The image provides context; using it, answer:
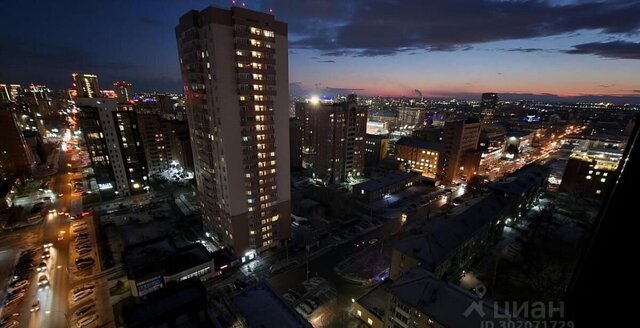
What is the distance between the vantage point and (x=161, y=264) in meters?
44.3

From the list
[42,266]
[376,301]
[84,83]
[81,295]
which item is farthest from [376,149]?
[84,83]

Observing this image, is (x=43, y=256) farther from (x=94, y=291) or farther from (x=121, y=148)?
(x=121, y=148)

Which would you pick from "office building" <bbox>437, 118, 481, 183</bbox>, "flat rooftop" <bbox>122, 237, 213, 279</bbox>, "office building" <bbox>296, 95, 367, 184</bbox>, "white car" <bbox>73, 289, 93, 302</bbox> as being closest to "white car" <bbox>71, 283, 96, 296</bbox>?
"white car" <bbox>73, 289, 93, 302</bbox>

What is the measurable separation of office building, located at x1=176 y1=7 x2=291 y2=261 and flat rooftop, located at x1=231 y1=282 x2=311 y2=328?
1609 centimetres

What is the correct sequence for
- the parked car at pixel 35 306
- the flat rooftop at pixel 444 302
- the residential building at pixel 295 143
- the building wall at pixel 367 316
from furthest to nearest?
the residential building at pixel 295 143 → the parked car at pixel 35 306 → the building wall at pixel 367 316 → the flat rooftop at pixel 444 302

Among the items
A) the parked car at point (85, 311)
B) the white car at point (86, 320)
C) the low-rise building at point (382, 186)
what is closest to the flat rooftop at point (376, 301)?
the low-rise building at point (382, 186)

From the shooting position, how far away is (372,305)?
3781cm

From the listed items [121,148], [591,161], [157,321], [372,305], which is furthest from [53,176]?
[591,161]

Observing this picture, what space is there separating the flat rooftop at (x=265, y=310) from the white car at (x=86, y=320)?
23.9 m

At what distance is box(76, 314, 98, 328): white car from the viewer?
38.5 m

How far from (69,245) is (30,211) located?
2673cm

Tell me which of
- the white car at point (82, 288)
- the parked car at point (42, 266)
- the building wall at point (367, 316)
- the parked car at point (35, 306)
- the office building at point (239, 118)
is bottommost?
the parked car at point (35, 306)

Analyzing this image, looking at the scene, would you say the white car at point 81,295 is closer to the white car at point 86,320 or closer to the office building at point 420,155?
the white car at point 86,320

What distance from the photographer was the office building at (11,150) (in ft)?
291
